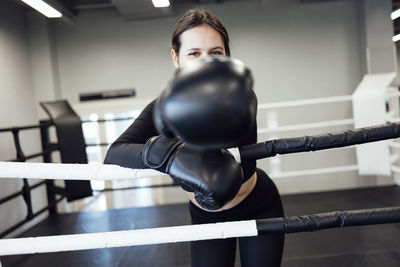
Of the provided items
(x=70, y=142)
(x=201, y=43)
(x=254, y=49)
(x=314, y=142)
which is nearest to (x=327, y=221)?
(x=314, y=142)

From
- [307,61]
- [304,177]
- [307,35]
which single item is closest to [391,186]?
[304,177]

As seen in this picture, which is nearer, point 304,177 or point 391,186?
point 391,186

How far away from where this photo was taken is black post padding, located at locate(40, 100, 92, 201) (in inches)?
118

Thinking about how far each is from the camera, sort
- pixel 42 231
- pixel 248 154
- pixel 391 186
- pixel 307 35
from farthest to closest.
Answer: pixel 307 35
pixel 391 186
pixel 42 231
pixel 248 154

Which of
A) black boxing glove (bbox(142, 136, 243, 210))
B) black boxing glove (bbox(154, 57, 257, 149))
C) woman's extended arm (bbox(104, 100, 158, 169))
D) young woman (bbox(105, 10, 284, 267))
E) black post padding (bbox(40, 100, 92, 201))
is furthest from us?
black post padding (bbox(40, 100, 92, 201))

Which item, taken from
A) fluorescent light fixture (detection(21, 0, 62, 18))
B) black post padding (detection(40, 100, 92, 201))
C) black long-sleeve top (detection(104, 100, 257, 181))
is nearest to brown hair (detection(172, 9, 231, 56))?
black long-sleeve top (detection(104, 100, 257, 181))

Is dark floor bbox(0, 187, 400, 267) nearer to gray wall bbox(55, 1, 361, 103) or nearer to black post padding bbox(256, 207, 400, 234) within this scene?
black post padding bbox(256, 207, 400, 234)

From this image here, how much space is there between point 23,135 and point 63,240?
3.40 metres

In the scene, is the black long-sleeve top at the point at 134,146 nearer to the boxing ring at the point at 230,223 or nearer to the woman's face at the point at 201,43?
the boxing ring at the point at 230,223

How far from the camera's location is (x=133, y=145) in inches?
27.8

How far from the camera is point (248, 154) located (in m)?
0.75

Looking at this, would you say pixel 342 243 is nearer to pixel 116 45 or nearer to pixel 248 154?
pixel 248 154

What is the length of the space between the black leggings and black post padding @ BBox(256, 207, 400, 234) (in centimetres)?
15

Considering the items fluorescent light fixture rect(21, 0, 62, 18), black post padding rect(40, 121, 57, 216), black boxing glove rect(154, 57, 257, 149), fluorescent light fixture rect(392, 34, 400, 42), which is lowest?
black post padding rect(40, 121, 57, 216)
